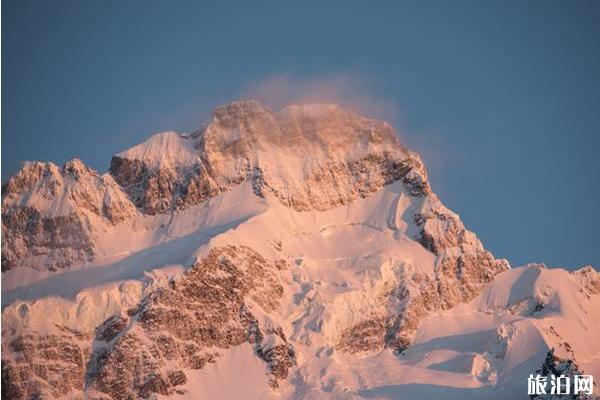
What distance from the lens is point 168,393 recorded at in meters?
199

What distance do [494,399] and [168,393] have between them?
46.5 meters

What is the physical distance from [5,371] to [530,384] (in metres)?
74.0

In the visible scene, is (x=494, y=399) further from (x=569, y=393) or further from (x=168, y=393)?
(x=168, y=393)

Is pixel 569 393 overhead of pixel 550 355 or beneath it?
beneath

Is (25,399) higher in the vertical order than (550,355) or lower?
lower

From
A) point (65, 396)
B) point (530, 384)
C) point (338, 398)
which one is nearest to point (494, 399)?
point (530, 384)

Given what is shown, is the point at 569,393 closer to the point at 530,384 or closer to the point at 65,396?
the point at 530,384

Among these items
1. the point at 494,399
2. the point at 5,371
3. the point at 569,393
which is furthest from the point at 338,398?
the point at 5,371

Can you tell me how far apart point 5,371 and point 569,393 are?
78891 millimetres

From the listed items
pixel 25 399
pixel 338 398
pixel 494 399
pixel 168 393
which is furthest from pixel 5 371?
pixel 494 399

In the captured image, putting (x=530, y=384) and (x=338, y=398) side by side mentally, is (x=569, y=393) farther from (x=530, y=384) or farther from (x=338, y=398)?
(x=338, y=398)

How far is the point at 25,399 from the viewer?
197 metres

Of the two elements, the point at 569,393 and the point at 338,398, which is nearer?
the point at 569,393

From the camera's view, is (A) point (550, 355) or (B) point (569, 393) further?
(A) point (550, 355)
